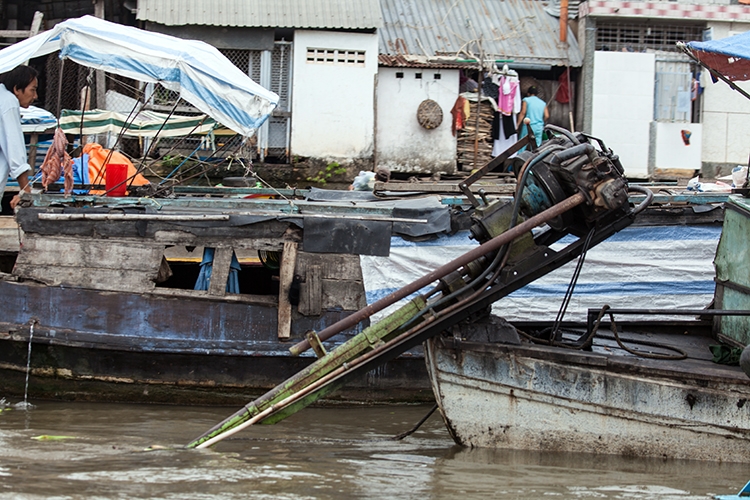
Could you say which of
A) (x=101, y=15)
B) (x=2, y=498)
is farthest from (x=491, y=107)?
(x=2, y=498)

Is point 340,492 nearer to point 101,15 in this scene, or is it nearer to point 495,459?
point 495,459

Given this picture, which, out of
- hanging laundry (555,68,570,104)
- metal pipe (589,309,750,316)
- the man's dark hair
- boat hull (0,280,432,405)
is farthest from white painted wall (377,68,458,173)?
metal pipe (589,309,750,316)

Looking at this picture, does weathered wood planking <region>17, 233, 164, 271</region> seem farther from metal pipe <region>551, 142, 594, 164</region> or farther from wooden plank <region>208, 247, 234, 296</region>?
metal pipe <region>551, 142, 594, 164</region>

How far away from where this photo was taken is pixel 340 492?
15.8ft

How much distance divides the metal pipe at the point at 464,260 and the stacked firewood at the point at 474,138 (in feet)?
30.1

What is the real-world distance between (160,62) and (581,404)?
4.52 m

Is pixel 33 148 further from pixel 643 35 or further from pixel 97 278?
pixel 643 35

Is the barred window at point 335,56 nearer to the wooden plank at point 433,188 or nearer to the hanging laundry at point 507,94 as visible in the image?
the hanging laundry at point 507,94

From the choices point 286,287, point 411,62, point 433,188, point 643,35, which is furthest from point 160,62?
point 643,35

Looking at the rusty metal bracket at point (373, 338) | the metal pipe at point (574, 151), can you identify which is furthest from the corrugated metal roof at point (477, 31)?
the rusty metal bracket at point (373, 338)

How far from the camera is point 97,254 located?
276 inches

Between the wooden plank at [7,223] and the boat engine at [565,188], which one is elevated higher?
the boat engine at [565,188]

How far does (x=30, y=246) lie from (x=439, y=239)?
11.4 feet

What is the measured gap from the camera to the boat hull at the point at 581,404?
212 inches
